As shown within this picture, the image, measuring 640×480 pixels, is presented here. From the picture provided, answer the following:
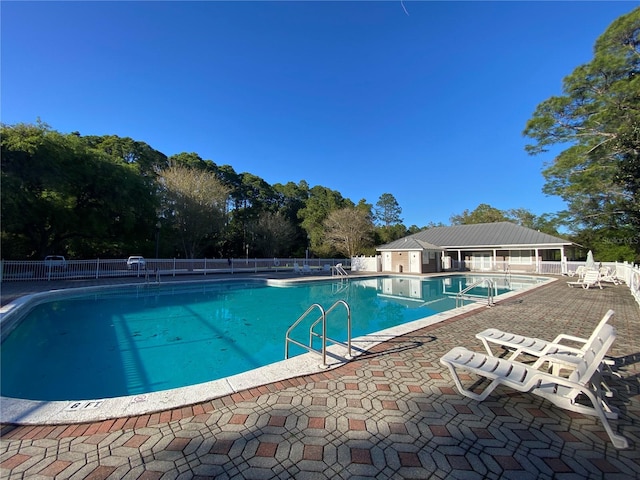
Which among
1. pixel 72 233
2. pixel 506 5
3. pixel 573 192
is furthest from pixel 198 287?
pixel 573 192

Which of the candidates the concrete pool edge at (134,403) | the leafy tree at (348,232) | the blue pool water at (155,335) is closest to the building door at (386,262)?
the leafy tree at (348,232)

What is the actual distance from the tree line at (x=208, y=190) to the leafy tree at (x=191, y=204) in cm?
8

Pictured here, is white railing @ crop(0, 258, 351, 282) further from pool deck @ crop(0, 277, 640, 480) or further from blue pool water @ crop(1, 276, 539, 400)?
pool deck @ crop(0, 277, 640, 480)

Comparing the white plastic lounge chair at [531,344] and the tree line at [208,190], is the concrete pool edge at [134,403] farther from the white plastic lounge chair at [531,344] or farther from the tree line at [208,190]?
the tree line at [208,190]

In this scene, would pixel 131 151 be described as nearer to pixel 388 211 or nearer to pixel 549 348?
pixel 549 348

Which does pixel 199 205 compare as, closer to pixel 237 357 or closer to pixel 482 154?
pixel 237 357

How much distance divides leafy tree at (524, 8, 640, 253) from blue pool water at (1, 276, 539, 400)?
1038cm

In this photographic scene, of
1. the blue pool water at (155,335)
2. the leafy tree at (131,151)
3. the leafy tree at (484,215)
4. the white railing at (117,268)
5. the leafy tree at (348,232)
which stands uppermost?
the leafy tree at (131,151)

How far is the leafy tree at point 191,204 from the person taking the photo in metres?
22.6

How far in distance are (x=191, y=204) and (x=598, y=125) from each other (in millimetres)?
25832

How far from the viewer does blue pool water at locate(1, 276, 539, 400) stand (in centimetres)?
470

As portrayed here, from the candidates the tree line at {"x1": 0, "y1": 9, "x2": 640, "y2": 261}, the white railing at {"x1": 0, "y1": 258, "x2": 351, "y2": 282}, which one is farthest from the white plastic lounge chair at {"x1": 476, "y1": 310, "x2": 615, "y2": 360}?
the white railing at {"x1": 0, "y1": 258, "x2": 351, "y2": 282}

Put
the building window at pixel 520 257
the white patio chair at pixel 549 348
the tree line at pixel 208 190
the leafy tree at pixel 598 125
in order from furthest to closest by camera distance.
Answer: the building window at pixel 520 257 < the tree line at pixel 208 190 < the leafy tree at pixel 598 125 < the white patio chair at pixel 549 348

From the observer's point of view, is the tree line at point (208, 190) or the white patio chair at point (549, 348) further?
the tree line at point (208, 190)
